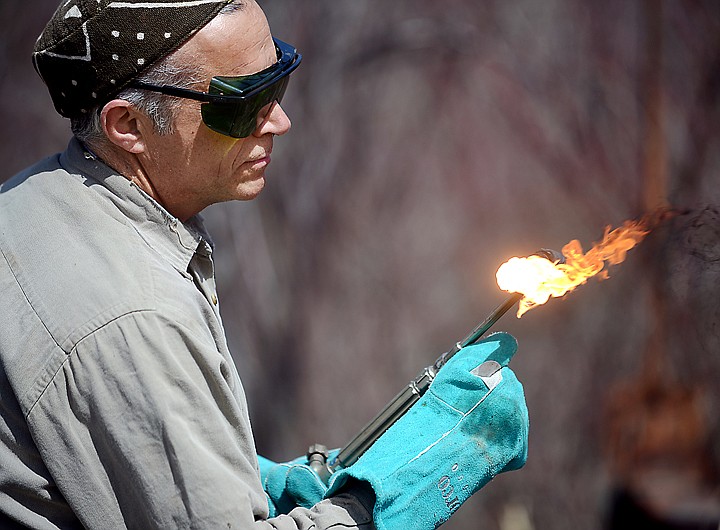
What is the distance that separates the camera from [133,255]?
5.73 feet

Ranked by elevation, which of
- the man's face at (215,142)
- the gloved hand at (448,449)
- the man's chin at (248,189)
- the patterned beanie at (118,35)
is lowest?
the gloved hand at (448,449)

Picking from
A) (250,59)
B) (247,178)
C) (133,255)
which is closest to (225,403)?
(133,255)

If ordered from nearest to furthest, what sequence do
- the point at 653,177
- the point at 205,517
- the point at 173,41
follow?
the point at 205,517
the point at 173,41
the point at 653,177

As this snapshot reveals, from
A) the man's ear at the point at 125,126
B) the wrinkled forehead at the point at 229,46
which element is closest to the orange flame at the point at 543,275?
the wrinkled forehead at the point at 229,46

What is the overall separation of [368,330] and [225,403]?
8.36 feet

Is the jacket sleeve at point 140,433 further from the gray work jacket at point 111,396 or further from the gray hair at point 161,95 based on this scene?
the gray hair at point 161,95

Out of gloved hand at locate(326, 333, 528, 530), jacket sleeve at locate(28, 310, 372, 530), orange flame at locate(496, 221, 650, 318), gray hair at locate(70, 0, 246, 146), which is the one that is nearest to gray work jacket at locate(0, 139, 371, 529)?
jacket sleeve at locate(28, 310, 372, 530)

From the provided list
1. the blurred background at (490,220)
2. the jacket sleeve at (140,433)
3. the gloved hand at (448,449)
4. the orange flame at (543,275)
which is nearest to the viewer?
the jacket sleeve at (140,433)

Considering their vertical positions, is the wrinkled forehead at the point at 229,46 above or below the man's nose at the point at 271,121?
above

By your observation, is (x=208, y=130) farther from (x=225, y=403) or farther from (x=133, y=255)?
(x=225, y=403)

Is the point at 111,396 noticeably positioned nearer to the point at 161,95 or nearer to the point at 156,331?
the point at 156,331

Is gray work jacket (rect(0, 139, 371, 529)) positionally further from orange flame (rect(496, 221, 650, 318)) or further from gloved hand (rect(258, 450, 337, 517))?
orange flame (rect(496, 221, 650, 318))

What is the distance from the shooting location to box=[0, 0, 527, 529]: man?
62.7 inches

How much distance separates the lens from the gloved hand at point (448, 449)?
186 centimetres
